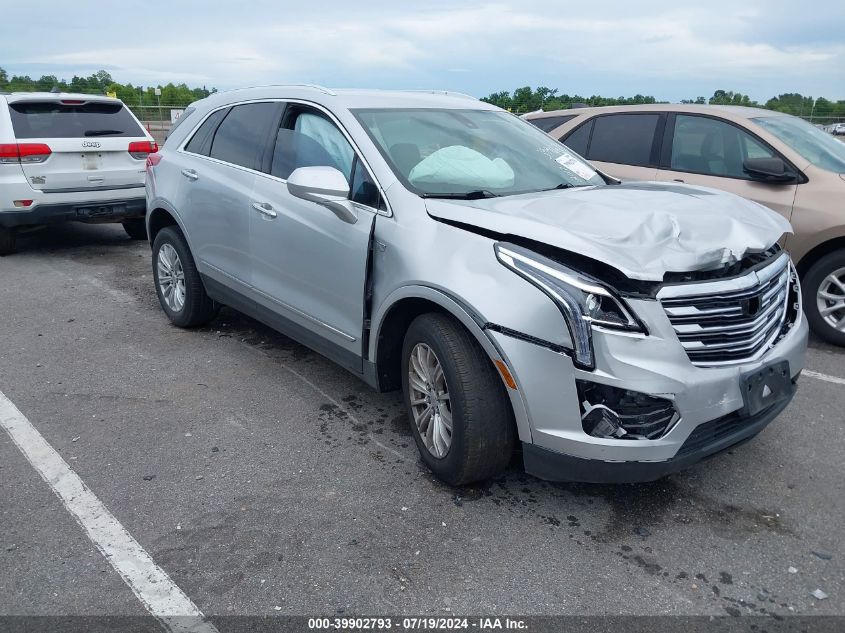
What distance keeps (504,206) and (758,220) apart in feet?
3.92

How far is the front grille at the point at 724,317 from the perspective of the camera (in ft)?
9.11

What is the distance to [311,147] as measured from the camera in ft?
13.6

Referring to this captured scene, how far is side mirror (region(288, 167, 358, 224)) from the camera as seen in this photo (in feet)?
11.6

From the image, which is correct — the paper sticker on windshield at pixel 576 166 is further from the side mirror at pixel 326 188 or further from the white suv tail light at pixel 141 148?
the white suv tail light at pixel 141 148

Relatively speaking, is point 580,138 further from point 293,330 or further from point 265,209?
point 293,330

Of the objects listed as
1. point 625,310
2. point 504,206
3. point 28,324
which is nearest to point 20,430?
point 28,324

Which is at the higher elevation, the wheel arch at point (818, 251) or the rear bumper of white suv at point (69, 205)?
the wheel arch at point (818, 251)

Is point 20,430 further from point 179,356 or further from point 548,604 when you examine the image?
point 548,604

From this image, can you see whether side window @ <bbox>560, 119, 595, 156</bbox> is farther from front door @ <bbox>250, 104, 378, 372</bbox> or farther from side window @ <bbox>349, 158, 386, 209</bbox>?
side window @ <bbox>349, 158, 386, 209</bbox>

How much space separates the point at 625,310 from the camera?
8.98 feet

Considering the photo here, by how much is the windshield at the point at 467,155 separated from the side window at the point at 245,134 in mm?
901

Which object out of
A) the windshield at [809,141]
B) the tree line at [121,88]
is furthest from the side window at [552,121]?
the tree line at [121,88]

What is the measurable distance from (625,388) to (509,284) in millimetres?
601

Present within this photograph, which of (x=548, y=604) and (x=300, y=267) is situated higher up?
(x=300, y=267)
